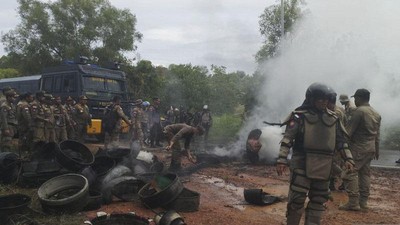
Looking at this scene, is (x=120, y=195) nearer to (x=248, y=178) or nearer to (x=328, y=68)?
(x=248, y=178)

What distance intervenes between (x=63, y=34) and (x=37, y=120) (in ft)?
79.5

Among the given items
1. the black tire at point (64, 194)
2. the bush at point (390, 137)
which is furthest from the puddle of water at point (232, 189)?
the bush at point (390, 137)

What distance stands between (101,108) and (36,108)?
17.5ft

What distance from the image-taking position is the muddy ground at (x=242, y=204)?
589cm

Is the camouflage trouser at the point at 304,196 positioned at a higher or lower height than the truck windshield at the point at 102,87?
lower

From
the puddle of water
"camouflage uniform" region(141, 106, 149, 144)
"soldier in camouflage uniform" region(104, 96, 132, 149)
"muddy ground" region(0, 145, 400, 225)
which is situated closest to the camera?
"muddy ground" region(0, 145, 400, 225)

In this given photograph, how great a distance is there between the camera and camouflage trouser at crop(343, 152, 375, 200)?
6754 mm

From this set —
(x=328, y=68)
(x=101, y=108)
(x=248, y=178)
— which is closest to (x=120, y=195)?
(x=248, y=178)

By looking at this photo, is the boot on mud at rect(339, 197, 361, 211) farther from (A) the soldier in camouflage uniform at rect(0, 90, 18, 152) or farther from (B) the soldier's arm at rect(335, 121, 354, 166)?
(A) the soldier in camouflage uniform at rect(0, 90, 18, 152)

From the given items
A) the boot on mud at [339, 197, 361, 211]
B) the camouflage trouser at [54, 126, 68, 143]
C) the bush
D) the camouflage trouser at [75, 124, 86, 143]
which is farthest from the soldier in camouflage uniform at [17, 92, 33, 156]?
the bush

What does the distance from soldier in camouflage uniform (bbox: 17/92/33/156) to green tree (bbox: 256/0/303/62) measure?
16.8 m

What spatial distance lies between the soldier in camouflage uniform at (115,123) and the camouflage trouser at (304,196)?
Result: 285 inches

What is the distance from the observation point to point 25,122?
32.7 ft

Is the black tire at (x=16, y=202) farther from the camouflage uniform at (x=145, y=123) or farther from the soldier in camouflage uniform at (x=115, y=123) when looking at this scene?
the camouflage uniform at (x=145, y=123)
